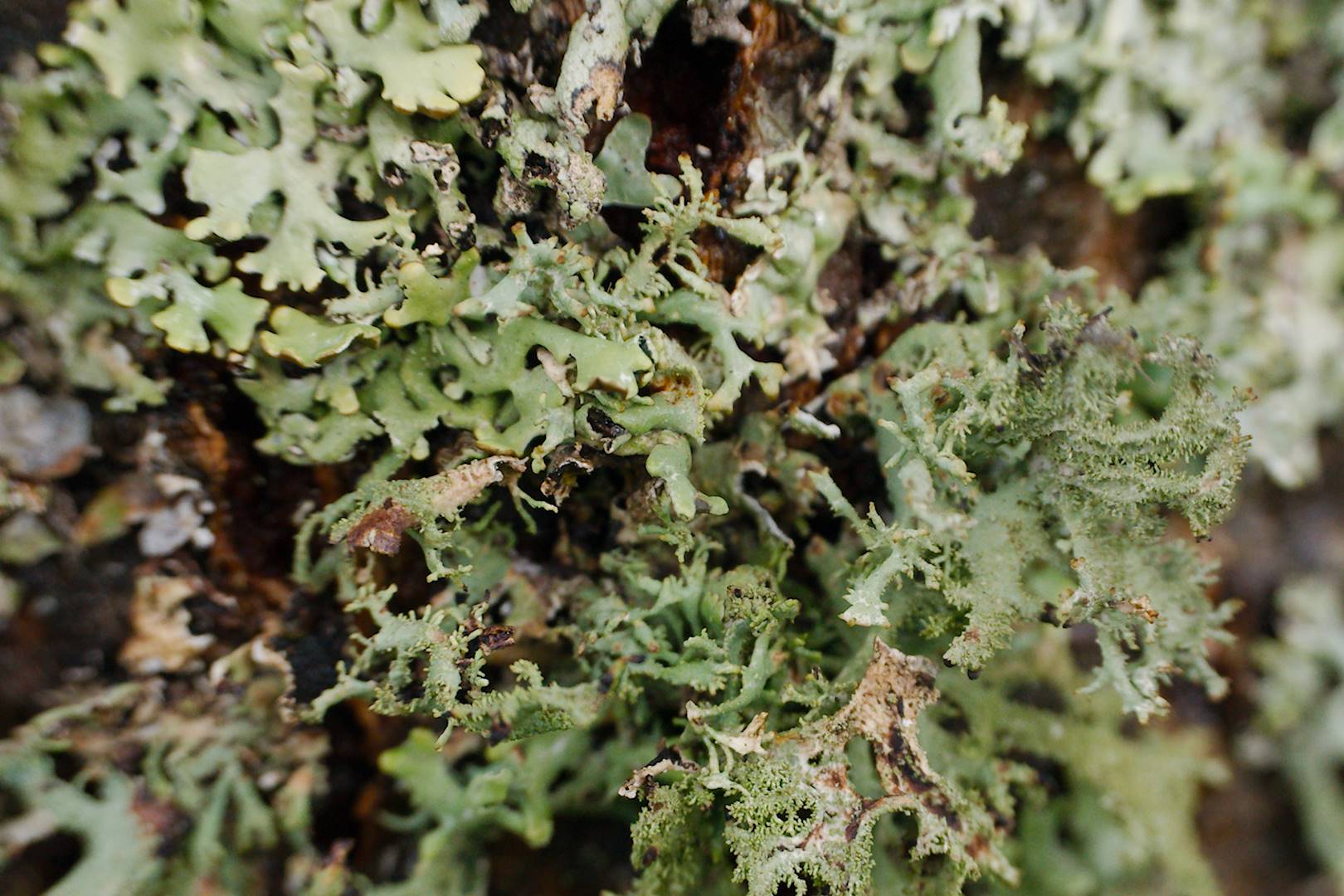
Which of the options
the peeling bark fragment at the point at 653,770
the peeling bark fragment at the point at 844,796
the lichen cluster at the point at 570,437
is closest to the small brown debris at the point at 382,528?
the lichen cluster at the point at 570,437

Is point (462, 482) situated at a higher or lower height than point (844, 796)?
higher

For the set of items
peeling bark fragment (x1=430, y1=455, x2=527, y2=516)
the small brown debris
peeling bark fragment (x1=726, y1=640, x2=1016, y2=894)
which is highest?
peeling bark fragment (x1=430, y1=455, x2=527, y2=516)

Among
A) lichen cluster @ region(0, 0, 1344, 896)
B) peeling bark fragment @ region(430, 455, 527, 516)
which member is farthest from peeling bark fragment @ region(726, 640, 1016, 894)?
peeling bark fragment @ region(430, 455, 527, 516)

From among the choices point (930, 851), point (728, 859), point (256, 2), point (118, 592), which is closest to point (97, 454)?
point (118, 592)

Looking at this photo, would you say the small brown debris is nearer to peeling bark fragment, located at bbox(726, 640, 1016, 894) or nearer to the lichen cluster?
the lichen cluster

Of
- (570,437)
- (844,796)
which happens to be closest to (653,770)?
(844,796)

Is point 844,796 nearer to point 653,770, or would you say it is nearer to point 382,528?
point 653,770

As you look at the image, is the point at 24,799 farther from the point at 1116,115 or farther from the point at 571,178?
the point at 1116,115

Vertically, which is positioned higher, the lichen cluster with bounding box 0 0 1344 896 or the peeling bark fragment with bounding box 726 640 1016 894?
the lichen cluster with bounding box 0 0 1344 896
